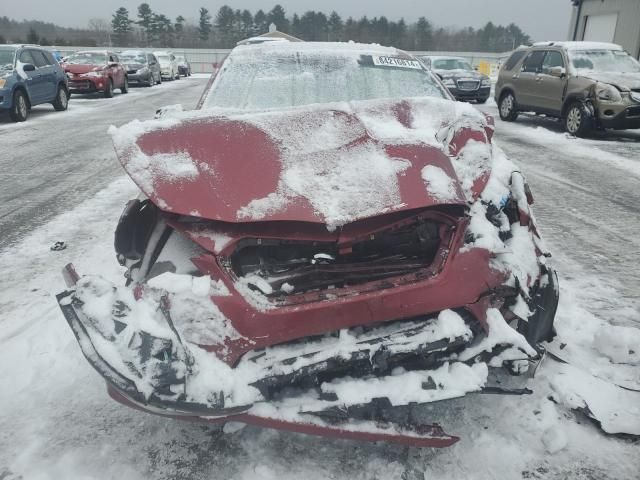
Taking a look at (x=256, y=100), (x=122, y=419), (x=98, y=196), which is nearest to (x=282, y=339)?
(x=122, y=419)

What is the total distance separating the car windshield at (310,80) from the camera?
3455 millimetres

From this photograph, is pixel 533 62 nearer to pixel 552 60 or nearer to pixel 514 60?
pixel 552 60

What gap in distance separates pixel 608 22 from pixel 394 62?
2169cm

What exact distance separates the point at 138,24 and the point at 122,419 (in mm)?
82093

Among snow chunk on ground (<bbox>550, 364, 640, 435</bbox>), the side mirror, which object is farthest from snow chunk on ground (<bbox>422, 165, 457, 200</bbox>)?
the side mirror

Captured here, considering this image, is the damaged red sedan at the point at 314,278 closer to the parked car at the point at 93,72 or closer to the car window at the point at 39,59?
the car window at the point at 39,59

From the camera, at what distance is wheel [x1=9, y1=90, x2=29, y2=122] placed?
37.3ft

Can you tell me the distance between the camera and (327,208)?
1987 mm

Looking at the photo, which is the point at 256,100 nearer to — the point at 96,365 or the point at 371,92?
the point at 371,92

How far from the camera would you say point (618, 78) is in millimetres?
9781

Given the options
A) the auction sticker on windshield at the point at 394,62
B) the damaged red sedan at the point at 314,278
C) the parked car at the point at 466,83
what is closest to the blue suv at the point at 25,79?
the auction sticker on windshield at the point at 394,62

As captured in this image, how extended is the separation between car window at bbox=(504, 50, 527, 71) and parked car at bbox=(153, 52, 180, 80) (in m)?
21.3

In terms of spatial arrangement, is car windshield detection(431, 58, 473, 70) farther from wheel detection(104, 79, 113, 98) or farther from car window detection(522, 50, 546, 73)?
wheel detection(104, 79, 113, 98)

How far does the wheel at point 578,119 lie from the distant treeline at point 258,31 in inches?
1963
